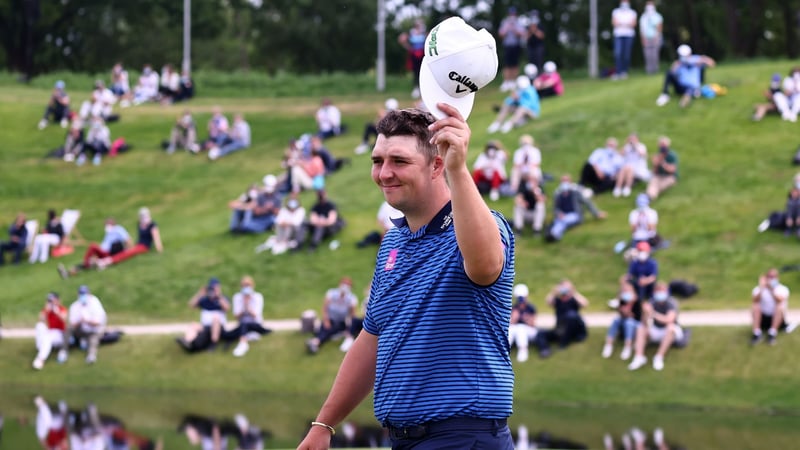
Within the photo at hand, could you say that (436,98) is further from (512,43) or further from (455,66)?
(512,43)

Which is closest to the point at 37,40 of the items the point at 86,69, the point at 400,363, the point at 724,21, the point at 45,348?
the point at 86,69

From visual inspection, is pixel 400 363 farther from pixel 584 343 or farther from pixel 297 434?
pixel 584 343

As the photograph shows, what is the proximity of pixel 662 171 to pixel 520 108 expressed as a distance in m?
6.70

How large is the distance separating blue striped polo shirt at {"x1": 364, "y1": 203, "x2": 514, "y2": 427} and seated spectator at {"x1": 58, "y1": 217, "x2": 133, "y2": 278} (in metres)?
24.8

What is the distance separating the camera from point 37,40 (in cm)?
6738

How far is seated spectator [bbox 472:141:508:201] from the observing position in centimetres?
2844

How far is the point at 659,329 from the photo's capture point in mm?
19797

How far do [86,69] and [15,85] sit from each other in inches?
827

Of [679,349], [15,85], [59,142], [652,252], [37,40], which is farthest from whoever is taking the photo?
[37,40]

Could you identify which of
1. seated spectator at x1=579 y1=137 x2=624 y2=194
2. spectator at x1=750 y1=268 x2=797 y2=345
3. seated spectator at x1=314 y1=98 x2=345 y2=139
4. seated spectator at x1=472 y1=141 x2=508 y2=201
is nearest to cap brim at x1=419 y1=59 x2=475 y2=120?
spectator at x1=750 y1=268 x2=797 y2=345

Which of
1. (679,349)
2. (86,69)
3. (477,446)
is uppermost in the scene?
(477,446)

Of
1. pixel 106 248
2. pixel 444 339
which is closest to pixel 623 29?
pixel 106 248

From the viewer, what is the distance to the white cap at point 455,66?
15.2ft

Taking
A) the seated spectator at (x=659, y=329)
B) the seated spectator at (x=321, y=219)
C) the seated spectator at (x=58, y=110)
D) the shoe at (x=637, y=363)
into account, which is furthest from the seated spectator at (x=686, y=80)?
the seated spectator at (x=58, y=110)
